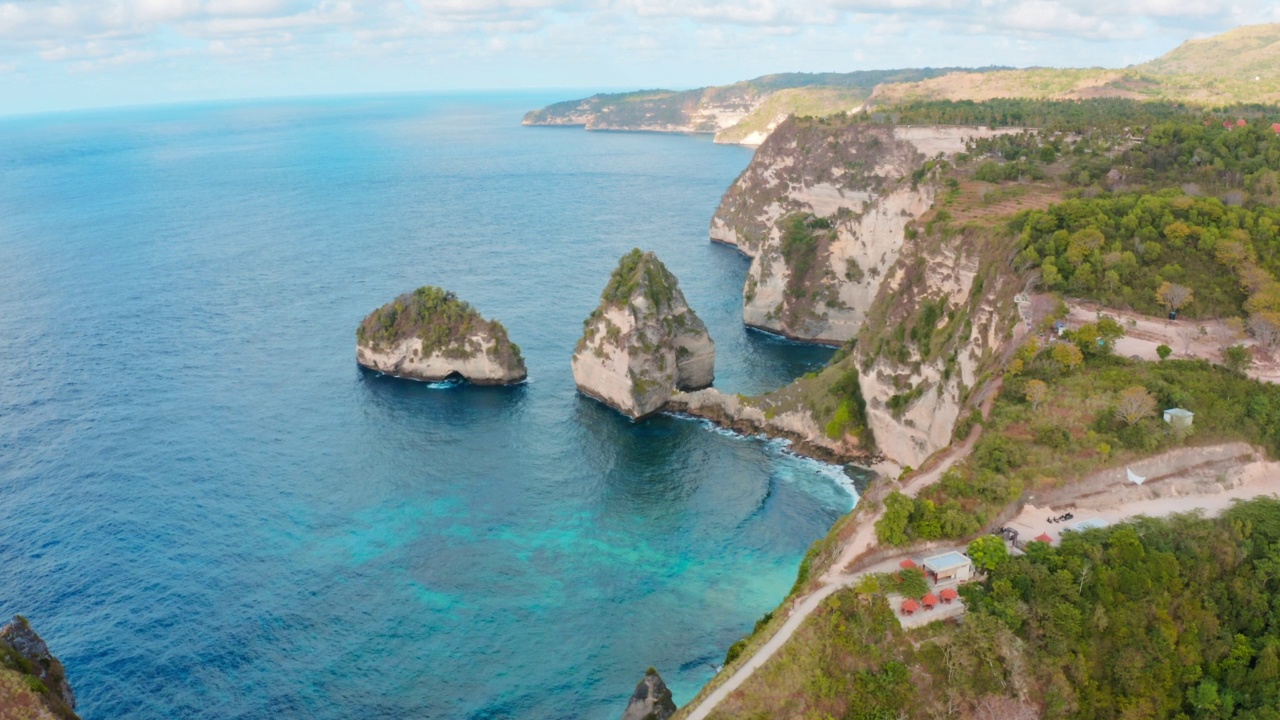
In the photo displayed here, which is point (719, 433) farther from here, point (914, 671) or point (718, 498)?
point (914, 671)

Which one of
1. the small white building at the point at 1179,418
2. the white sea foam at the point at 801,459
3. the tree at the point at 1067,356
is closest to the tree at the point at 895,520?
the small white building at the point at 1179,418

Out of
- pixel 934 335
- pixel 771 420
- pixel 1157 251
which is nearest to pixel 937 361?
pixel 934 335

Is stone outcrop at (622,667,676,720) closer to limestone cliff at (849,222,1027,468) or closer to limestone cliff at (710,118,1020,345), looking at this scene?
limestone cliff at (849,222,1027,468)

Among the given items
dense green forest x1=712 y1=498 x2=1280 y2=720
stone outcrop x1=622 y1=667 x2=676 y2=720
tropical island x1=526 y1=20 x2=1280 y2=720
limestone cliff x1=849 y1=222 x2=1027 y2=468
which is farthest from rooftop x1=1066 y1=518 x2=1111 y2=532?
stone outcrop x1=622 y1=667 x2=676 y2=720

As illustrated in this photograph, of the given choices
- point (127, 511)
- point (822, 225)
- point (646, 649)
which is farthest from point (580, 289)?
point (646, 649)

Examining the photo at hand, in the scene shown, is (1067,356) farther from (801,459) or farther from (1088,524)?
(801,459)
